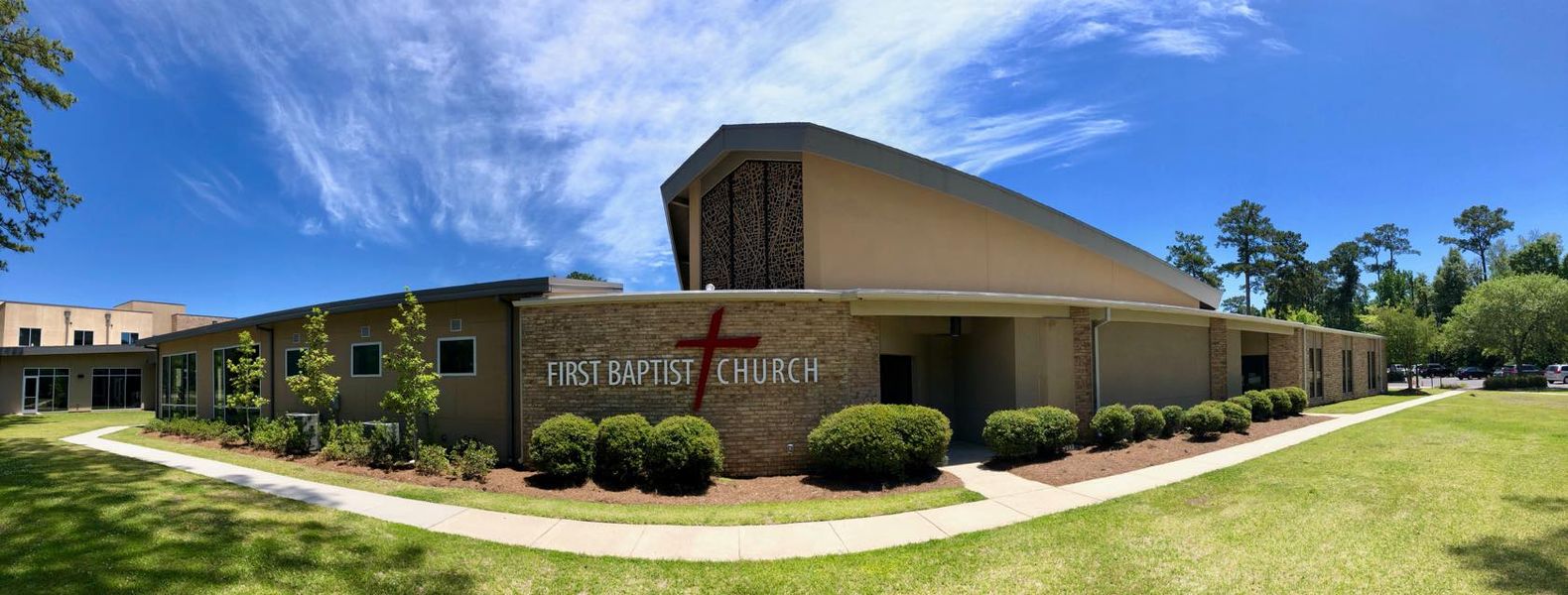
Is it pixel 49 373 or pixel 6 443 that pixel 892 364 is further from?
pixel 49 373

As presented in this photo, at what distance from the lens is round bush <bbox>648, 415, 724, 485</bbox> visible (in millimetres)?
10664

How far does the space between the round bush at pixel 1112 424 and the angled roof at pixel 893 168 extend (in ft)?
16.1

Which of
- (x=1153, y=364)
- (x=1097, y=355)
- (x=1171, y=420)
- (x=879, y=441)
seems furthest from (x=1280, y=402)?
(x=879, y=441)

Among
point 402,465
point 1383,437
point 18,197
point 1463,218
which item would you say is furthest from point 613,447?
point 1463,218

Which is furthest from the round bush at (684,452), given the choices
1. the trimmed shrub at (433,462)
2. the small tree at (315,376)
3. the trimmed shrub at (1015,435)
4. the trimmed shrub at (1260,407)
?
the trimmed shrub at (1260,407)

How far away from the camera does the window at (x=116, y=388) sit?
3384cm

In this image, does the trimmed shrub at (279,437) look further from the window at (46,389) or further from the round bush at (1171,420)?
the window at (46,389)

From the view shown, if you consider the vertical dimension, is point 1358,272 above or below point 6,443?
above

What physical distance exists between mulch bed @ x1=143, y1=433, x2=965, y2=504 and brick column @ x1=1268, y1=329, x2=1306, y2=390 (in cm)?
1761

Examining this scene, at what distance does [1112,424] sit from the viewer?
44.2ft

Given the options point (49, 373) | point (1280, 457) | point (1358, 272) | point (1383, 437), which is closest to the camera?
point (1280, 457)

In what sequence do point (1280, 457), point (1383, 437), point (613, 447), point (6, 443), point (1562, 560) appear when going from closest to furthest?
point (1562, 560), point (613, 447), point (1280, 457), point (1383, 437), point (6, 443)

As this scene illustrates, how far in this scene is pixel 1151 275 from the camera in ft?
61.7

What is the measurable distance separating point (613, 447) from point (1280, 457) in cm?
1155
